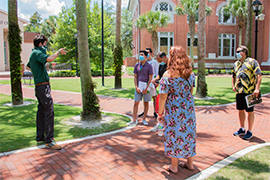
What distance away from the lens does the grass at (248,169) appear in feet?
10.8

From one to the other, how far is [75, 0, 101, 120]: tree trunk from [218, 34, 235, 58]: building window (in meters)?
30.4

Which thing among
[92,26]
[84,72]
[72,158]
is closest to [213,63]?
[92,26]

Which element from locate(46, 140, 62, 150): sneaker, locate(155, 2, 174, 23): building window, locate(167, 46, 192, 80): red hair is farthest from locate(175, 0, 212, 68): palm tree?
locate(167, 46, 192, 80): red hair

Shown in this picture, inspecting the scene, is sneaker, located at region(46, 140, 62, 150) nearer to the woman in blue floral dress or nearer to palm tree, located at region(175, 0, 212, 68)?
the woman in blue floral dress

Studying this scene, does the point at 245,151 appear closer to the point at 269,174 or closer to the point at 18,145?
the point at 269,174

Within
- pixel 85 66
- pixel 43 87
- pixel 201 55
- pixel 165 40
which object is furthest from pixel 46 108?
pixel 165 40

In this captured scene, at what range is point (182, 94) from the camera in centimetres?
326

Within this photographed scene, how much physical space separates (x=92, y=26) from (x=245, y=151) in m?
27.8

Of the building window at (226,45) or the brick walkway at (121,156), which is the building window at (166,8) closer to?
the building window at (226,45)

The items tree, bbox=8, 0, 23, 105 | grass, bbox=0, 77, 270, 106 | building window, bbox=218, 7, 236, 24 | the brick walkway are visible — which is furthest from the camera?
building window, bbox=218, 7, 236, 24

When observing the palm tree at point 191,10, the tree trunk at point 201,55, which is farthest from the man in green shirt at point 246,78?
the palm tree at point 191,10

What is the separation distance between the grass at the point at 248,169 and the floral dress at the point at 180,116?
0.59m

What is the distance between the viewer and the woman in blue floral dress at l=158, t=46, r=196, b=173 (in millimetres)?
3232

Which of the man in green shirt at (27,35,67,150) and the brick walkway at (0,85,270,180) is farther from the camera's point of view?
the man in green shirt at (27,35,67,150)
